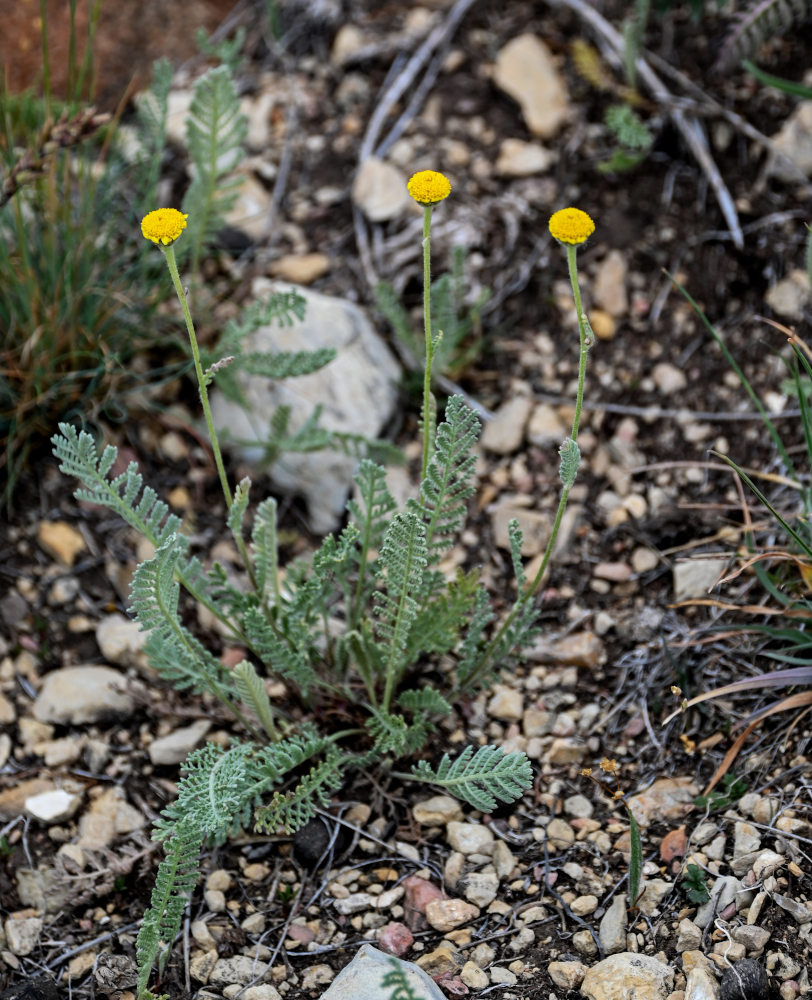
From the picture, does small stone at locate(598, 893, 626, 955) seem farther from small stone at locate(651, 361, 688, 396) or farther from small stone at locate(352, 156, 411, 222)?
small stone at locate(352, 156, 411, 222)

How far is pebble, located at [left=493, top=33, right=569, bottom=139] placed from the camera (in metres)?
3.14

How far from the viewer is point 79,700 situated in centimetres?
230

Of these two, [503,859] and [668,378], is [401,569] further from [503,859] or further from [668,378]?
[668,378]

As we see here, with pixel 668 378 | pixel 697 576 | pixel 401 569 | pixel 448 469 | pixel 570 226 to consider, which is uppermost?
pixel 570 226

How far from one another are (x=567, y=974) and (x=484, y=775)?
360 millimetres

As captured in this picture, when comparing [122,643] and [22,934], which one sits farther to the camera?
[122,643]

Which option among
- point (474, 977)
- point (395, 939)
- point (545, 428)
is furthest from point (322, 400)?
point (474, 977)

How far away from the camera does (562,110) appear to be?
3154 mm

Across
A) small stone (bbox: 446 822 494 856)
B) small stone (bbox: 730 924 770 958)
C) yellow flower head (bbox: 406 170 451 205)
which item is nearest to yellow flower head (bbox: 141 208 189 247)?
yellow flower head (bbox: 406 170 451 205)

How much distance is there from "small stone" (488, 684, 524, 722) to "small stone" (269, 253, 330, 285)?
146cm

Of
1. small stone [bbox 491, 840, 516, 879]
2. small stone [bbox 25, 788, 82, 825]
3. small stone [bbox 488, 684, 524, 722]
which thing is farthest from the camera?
small stone [bbox 488, 684, 524, 722]

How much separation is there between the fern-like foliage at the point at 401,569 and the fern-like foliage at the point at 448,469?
6 centimetres

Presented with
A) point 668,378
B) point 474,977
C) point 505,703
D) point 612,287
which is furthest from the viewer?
point 612,287

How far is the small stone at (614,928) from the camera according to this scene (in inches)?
69.1
